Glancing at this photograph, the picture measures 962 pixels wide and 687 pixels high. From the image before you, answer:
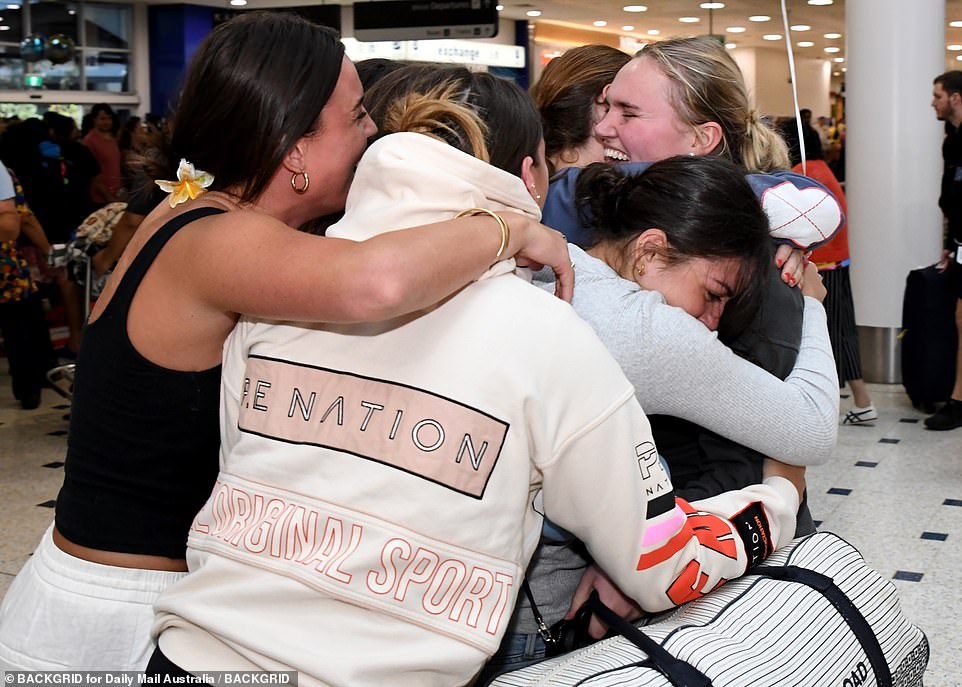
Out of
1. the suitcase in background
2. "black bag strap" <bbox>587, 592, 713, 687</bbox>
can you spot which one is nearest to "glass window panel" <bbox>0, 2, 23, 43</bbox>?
the suitcase in background

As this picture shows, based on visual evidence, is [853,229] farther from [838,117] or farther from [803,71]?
[838,117]

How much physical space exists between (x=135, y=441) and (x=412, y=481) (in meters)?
0.47

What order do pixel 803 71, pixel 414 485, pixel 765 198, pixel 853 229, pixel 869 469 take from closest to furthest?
pixel 414 485 < pixel 765 198 < pixel 869 469 < pixel 853 229 < pixel 803 71

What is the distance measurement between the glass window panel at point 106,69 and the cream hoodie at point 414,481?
656 inches

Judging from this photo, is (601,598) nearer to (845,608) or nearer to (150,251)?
(845,608)

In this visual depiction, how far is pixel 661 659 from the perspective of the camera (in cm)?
119

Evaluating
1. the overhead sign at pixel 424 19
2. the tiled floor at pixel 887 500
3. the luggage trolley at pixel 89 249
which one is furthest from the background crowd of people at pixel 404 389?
the overhead sign at pixel 424 19

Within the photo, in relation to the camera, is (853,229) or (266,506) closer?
(266,506)

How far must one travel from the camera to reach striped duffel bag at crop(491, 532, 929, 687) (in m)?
1.18


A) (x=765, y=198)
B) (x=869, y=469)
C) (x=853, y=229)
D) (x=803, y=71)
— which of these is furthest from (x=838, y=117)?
(x=765, y=198)

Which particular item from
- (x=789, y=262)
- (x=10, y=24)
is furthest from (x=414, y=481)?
(x=10, y=24)

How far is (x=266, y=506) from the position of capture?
43.8 inches

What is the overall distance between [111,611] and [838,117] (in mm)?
21275

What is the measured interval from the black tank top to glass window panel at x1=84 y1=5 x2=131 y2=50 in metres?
16.3
